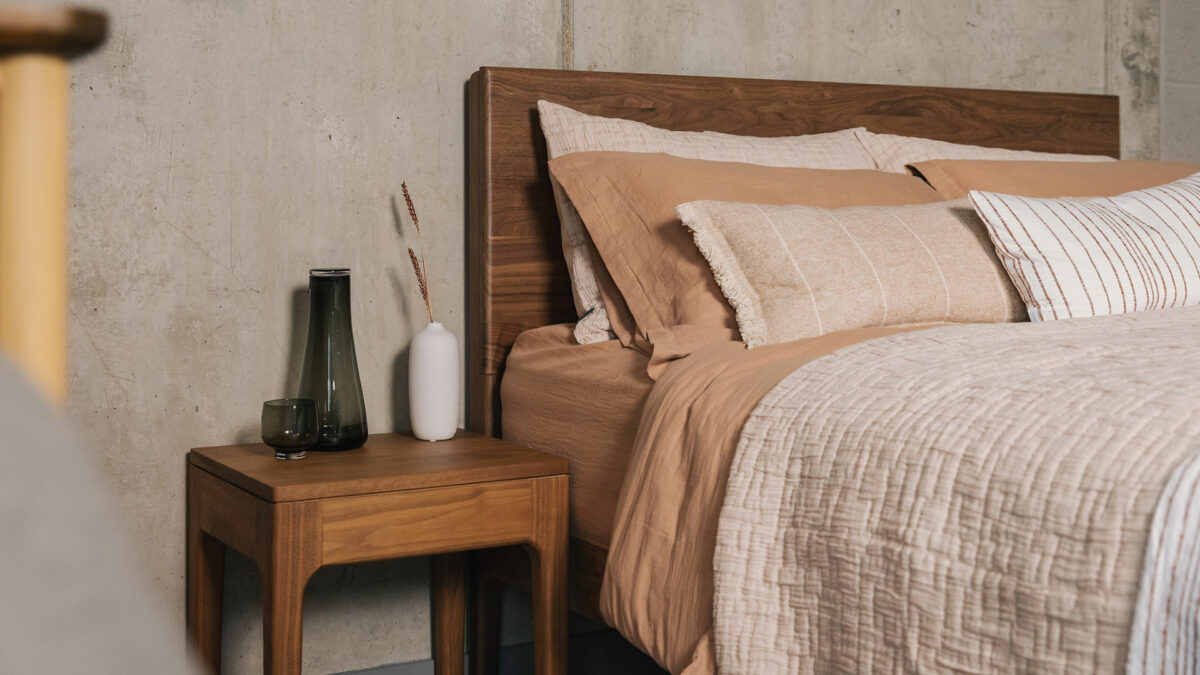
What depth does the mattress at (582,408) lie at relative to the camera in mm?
1865

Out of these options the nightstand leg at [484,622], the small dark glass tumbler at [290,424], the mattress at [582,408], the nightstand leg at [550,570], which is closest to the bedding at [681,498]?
the mattress at [582,408]

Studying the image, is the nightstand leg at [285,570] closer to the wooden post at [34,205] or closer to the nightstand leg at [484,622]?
the nightstand leg at [484,622]

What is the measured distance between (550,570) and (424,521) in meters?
0.26

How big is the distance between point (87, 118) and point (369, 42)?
1.87 feet

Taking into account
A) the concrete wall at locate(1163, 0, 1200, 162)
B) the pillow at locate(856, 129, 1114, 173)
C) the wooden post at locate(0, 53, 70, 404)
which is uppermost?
the concrete wall at locate(1163, 0, 1200, 162)

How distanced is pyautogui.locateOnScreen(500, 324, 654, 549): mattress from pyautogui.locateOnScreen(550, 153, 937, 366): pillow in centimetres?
9

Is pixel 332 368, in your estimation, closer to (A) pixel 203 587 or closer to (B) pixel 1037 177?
(A) pixel 203 587

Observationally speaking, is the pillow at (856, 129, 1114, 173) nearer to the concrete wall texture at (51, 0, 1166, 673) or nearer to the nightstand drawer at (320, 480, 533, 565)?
the concrete wall texture at (51, 0, 1166, 673)

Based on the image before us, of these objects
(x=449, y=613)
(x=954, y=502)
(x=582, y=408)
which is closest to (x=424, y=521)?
(x=582, y=408)

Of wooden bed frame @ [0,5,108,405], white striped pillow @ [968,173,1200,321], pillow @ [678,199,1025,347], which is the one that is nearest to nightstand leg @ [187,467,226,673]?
pillow @ [678,199,1025,347]

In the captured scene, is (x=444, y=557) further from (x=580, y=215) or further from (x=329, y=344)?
(x=580, y=215)

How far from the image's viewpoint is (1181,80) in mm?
3430

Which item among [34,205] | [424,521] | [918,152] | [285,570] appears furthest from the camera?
[918,152]

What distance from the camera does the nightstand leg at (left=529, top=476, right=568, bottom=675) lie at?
6.32 feet
